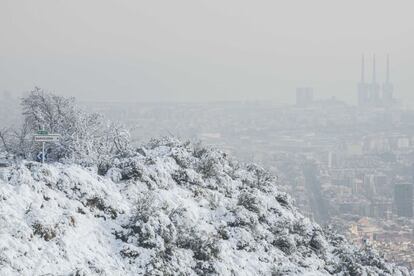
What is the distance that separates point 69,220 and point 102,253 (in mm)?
1400

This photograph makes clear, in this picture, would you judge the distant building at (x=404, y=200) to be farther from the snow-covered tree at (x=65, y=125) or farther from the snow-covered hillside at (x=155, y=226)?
the snow-covered hillside at (x=155, y=226)

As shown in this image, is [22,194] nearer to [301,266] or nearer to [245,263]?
[245,263]

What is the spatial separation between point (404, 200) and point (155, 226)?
13224cm

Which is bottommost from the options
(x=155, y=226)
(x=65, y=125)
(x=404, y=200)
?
(x=404, y=200)

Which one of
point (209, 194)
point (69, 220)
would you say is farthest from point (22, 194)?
point (209, 194)

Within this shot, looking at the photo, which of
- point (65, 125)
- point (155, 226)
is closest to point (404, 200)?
point (65, 125)

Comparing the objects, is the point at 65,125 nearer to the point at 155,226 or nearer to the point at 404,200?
the point at 155,226

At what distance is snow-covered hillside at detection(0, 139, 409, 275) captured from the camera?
14.2 metres

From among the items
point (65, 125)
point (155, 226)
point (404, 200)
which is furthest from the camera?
point (404, 200)

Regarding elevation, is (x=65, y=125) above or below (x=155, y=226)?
above

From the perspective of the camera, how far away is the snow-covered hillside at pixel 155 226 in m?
14.2

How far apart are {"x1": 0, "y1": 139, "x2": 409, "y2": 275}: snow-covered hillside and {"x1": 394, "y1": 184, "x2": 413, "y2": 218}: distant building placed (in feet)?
378

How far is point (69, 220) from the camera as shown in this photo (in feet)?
50.4

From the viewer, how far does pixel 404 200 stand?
137m
